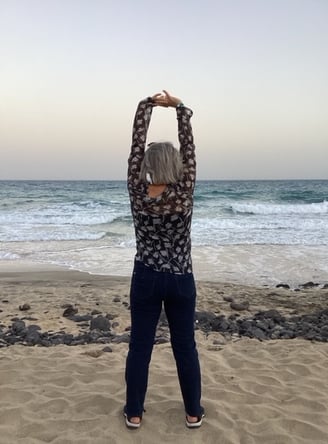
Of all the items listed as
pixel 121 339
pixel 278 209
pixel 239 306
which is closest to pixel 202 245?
pixel 239 306

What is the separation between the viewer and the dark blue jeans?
298cm

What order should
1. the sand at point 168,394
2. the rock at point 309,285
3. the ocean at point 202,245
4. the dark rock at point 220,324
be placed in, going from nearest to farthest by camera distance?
the sand at point 168,394 → the dark rock at point 220,324 → the rock at point 309,285 → the ocean at point 202,245

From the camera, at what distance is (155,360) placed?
Answer: 464 cm

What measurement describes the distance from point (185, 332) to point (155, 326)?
0.20 m

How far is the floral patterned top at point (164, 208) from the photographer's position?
294cm

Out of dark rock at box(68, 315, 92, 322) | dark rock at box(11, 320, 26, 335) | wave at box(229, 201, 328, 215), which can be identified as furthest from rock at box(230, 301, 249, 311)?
wave at box(229, 201, 328, 215)

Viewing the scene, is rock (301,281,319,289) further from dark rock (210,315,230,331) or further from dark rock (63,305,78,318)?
dark rock (63,305,78,318)

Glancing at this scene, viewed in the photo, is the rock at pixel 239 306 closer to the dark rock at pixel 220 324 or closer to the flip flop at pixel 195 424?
the dark rock at pixel 220 324

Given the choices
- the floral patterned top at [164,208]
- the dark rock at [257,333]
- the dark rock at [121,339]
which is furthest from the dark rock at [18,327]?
the floral patterned top at [164,208]

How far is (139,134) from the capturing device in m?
3.05

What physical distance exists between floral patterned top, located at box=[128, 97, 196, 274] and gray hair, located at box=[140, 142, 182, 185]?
0.06 metres

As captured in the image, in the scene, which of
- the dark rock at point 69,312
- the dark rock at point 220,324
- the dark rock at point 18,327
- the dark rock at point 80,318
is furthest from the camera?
the dark rock at point 69,312

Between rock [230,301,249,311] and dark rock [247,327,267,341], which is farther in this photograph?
rock [230,301,249,311]

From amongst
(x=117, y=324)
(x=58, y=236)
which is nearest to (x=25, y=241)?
(x=58, y=236)
